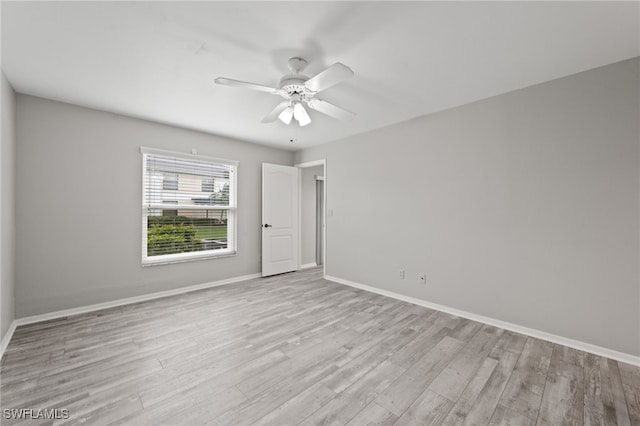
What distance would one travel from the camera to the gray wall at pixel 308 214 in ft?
19.4

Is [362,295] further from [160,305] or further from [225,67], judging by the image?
[225,67]

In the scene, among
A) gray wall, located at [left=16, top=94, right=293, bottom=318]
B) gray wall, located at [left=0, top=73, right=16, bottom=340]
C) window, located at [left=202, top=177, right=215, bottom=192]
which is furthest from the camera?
window, located at [left=202, top=177, right=215, bottom=192]

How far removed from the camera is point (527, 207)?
8.94 feet

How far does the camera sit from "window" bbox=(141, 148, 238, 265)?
385 centimetres

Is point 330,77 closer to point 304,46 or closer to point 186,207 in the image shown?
point 304,46

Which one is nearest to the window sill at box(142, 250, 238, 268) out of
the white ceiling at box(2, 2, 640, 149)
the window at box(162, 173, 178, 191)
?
the window at box(162, 173, 178, 191)

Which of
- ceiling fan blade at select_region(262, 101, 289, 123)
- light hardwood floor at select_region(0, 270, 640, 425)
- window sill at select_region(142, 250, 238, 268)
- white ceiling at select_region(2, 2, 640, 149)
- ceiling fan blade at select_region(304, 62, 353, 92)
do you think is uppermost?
white ceiling at select_region(2, 2, 640, 149)

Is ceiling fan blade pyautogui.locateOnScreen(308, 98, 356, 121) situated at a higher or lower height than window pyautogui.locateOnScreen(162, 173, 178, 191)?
higher

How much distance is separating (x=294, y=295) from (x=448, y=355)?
7.24 feet

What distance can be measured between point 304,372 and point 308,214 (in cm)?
416

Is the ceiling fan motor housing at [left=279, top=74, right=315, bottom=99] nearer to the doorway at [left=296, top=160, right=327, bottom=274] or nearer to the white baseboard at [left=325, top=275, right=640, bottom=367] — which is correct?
the white baseboard at [left=325, top=275, right=640, bottom=367]

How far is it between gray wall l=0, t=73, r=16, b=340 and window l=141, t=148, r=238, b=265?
1.21 meters

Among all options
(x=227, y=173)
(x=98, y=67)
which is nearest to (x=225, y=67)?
(x=98, y=67)

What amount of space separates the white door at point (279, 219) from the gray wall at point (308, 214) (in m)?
0.39
